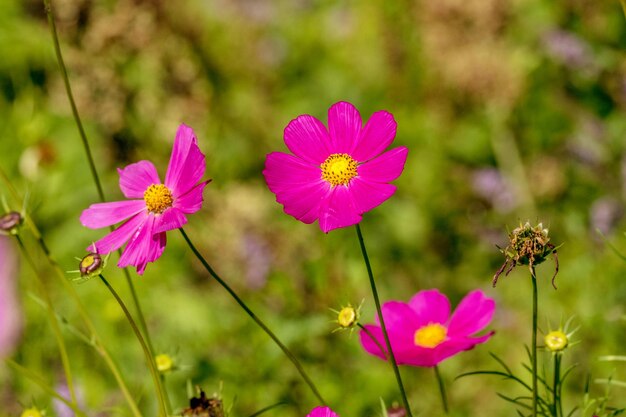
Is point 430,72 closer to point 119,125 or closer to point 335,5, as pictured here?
point 335,5

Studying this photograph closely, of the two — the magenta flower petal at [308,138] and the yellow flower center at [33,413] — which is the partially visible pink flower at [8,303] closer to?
the yellow flower center at [33,413]

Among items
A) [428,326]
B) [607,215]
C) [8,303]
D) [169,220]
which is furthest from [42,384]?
[8,303]

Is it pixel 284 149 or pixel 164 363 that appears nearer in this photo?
pixel 164 363

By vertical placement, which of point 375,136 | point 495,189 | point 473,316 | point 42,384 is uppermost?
point 495,189

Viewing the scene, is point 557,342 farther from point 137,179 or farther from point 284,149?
point 284,149

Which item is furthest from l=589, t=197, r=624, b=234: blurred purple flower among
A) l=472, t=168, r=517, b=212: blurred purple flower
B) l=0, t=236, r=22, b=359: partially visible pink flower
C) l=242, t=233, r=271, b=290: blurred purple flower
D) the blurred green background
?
l=0, t=236, r=22, b=359: partially visible pink flower

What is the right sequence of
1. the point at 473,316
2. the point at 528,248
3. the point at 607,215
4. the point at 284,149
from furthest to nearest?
the point at 284,149 < the point at 607,215 < the point at 473,316 < the point at 528,248

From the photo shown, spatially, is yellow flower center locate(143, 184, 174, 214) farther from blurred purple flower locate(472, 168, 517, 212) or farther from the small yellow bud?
blurred purple flower locate(472, 168, 517, 212)
